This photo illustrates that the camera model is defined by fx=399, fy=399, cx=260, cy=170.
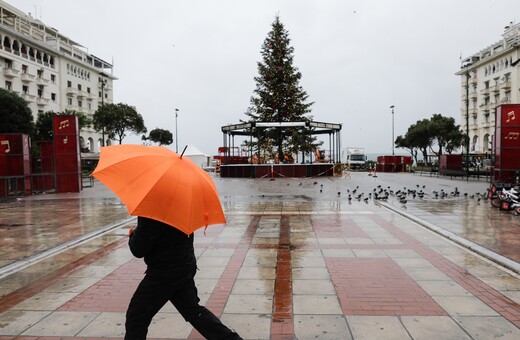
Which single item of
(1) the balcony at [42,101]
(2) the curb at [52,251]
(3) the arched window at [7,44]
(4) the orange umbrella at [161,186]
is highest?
(3) the arched window at [7,44]

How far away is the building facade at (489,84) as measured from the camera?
56094 millimetres

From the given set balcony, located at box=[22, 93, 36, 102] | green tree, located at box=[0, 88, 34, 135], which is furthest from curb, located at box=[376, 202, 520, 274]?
balcony, located at box=[22, 93, 36, 102]

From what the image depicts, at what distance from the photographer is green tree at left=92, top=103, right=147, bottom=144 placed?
4994cm

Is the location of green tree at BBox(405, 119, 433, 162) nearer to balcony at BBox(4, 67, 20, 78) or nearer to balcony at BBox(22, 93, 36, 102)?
balcony at BBox(22, 93, 36, 102)

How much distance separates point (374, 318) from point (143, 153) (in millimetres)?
2879

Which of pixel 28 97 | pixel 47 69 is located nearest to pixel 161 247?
pixel 28 97

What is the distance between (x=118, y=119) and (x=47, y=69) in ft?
47.8

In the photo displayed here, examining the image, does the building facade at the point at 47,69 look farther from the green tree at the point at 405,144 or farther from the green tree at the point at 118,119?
the green tree at the point at 405,144

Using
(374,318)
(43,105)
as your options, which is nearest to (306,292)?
(374,318)

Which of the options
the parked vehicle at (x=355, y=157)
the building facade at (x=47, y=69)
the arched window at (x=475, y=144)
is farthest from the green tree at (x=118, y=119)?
the arched window at (x=475, y=144)

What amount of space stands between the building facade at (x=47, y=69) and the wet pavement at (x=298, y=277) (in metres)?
44.1

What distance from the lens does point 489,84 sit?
62594 mm

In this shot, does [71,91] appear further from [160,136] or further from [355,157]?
[355,157]

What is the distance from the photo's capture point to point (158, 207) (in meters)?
2.65
